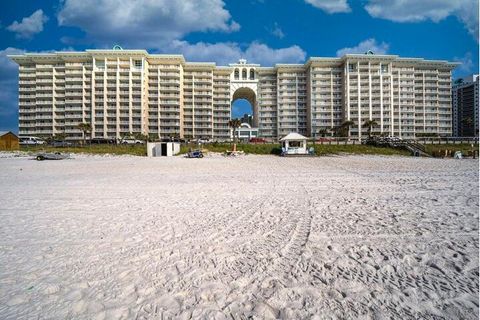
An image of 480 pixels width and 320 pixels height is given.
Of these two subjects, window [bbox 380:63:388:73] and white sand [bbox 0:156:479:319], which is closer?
white sand [bbox 0:156:479:319]

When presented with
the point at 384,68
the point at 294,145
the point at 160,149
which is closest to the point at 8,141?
the point at 160,149

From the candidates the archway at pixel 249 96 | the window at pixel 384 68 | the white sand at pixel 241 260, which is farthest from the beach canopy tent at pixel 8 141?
the window at pixel 384 68

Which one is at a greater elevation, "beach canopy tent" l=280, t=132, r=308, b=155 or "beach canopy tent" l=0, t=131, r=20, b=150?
"beach canopy tent" l=0, t=131, r=20, b=150

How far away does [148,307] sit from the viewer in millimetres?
3020

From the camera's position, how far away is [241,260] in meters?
4.19

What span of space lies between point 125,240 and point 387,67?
112 m

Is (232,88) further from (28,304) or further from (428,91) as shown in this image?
(28,304)

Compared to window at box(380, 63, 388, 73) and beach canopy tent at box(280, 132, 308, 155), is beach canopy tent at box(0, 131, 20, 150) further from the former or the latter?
window at box(380, 63, 388, 73)

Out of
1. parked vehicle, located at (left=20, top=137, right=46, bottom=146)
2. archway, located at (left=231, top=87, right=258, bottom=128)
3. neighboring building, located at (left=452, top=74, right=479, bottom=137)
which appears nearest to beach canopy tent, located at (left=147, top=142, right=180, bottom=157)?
parked vehicle, located at (left=20, top=137, right=46, bottom=146)

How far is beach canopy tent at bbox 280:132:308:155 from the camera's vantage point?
3981 centimetres

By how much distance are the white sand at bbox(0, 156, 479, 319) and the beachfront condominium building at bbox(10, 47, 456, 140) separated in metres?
83.9

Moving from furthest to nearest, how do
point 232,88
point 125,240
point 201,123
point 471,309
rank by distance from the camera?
1. point 232,88
2. point 201,123
3. point 125,240
4. point 471,309

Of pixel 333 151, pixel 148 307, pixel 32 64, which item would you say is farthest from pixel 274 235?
pixel 32 64

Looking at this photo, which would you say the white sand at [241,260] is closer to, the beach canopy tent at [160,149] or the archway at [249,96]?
the beach canopy tent at [160,149]
